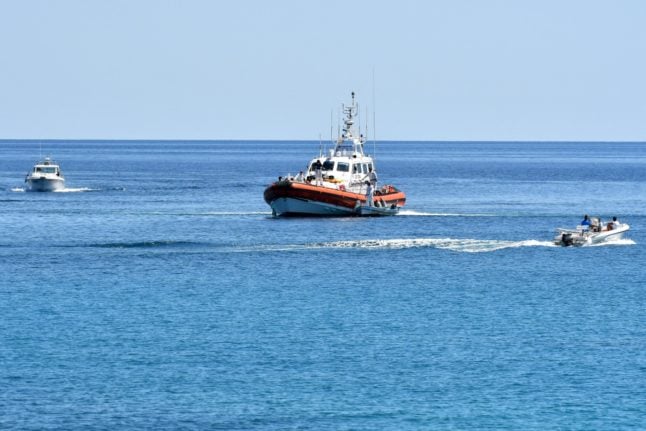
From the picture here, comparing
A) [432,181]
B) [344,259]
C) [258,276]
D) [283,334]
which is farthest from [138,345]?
[432,181]

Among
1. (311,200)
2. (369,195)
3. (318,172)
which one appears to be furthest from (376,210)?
(311,200)

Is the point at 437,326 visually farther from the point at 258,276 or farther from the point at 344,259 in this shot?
the point at 344,259

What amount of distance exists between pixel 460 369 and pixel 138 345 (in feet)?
37.3

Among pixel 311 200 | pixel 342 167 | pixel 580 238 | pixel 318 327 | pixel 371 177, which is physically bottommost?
pixel 318 327

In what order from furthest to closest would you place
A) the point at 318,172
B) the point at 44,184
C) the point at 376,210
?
the point at 44,184
the point at 376,210
the point at 318,172

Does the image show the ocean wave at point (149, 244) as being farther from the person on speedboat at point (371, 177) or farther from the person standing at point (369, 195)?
the person on speedboat at point (371, 177)

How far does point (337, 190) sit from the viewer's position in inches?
3893

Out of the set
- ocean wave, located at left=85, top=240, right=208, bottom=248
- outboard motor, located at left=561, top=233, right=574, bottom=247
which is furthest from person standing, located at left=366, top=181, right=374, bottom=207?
outboard motor, located at left=561, top=233, right=574, bottom=247

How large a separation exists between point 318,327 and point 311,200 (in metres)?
46.9

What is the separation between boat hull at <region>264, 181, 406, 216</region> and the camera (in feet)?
320

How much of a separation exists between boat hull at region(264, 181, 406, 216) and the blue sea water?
9.44ft

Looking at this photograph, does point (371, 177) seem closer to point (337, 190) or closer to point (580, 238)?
point (337, 190)

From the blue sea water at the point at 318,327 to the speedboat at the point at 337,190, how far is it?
10.2 feet

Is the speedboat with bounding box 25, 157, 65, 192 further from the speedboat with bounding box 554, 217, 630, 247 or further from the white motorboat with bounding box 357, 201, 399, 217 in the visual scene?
the speedboat with bounding box 554, 217, 630, 247
